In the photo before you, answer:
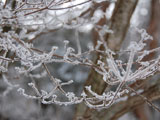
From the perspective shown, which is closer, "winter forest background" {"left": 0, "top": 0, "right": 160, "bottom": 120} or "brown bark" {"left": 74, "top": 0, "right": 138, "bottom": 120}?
"winter forest background" {"left": 0, "top": 0, "right": 160, "bottom": 120}

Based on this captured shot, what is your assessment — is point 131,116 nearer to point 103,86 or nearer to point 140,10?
point 140,10

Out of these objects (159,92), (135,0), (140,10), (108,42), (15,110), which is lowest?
(159,92)

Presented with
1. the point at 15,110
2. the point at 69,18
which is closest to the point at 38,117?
the point at 15,110

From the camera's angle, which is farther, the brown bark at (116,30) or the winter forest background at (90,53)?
the brown bark at (116,30)

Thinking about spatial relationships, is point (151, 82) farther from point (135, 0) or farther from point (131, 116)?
point (131, 116)

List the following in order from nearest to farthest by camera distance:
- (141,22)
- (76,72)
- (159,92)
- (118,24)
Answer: (159,92)
(118,24)
(141,22)
(76,72)

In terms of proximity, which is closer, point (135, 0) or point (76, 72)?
point (135, 0)

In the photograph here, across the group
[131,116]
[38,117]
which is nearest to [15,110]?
[38,117]

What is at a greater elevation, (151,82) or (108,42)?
(108,42)

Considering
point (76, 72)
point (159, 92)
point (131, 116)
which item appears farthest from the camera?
point (131, 116)
